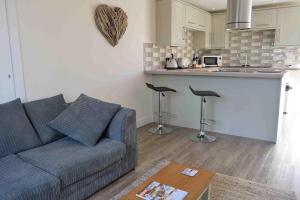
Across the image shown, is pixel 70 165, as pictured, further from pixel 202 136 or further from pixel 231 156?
pixel 202 136

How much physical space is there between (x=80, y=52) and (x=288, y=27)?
14.9 feet

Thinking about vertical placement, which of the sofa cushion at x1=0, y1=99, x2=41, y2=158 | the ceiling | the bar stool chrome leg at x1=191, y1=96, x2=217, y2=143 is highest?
the ceiling

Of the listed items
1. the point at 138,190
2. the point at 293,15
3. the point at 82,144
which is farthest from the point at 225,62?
the point at 138,190

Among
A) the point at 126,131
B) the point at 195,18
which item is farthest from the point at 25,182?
the point at 195,18

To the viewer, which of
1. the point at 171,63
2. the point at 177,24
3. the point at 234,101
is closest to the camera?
the point at 234,101

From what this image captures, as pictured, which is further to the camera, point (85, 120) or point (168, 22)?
point (168, 22)

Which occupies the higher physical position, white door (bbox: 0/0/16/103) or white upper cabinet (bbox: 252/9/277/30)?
white upper cabinet (bbox: 252/9/277/30)

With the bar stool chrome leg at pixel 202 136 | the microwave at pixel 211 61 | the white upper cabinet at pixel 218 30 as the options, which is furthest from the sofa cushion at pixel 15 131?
the white upper cabinet at pixel 218 30

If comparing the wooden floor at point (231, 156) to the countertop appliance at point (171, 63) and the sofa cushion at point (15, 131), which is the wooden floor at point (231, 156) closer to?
the sofa cushion at point (15, 131)

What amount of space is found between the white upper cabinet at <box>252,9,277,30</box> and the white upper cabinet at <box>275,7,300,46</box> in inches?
4.0

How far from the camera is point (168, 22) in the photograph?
4520 mm

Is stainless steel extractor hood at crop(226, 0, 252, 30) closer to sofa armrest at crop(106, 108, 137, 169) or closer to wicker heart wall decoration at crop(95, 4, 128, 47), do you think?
wicker heart wall decoration at crop(95, 4, 128, 47)

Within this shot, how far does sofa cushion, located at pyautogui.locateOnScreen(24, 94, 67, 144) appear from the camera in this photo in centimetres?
251

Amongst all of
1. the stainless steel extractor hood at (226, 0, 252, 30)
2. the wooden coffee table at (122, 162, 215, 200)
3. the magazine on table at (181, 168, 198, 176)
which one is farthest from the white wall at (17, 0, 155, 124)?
the magazine on table at (181, 168, 198, 176)
